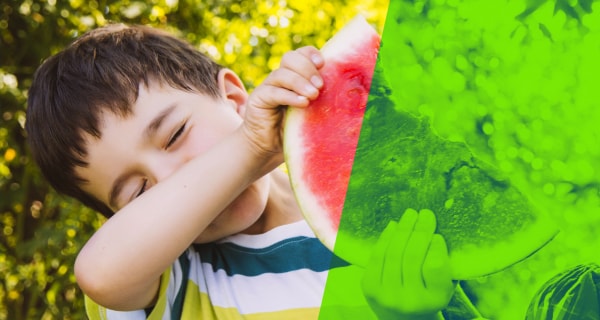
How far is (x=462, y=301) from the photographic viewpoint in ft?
2.66

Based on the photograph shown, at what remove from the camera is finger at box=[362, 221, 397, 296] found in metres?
0.86

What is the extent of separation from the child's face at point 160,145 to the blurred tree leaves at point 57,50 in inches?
47.9

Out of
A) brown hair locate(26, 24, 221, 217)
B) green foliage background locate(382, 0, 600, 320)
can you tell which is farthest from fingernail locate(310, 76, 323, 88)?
brown hair locate(26, 24, 221, 217)

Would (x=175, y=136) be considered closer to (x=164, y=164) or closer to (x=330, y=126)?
(x=164, y=164)

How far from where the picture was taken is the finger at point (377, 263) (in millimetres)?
858

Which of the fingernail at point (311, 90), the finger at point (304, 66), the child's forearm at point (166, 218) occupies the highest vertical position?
the finger at point (304, 66)

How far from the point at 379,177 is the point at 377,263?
0.36ft

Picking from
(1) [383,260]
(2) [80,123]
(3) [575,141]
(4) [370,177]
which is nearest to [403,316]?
(1) [383,260]

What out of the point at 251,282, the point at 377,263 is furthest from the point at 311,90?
the point at 251,282

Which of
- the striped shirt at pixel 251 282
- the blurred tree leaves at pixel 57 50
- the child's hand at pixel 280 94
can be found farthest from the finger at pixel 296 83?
the blurred tree leaves at pixel 57 50

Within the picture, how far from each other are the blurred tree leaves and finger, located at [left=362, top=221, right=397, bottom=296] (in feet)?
5.17

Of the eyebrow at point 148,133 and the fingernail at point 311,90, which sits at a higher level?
the fingernail at point 311,90

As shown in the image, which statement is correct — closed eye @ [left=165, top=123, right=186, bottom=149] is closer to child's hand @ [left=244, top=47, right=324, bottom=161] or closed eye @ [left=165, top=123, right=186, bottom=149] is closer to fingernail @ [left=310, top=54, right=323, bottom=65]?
child's hand @ [left=244, top=47, right=324, bottom=161]

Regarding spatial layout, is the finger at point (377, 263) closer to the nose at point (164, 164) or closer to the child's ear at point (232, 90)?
the nose at point (164, 164)
